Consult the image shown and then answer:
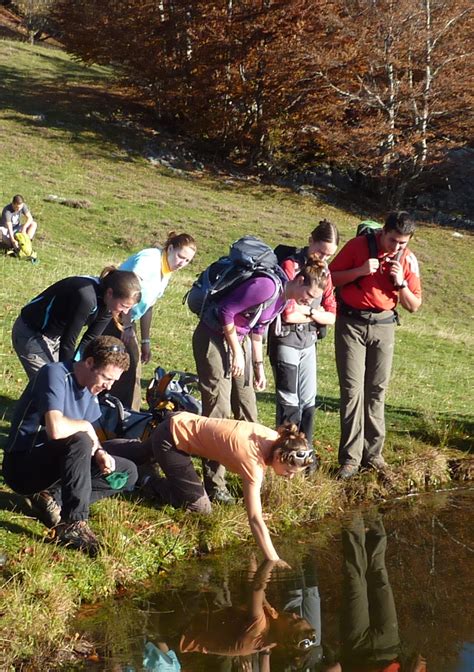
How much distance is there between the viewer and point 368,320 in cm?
805

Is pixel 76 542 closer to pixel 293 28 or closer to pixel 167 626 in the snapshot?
pixel 167 626

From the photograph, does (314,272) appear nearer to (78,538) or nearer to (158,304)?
(78,538)

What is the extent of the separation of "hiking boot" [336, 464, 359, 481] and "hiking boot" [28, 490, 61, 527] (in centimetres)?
280

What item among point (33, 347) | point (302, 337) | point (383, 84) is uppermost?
point (383, 84)

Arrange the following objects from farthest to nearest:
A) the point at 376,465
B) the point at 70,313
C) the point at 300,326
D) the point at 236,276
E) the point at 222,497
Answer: the point at 376,465 < the point at 300,326 < the point at 222,497 < the point at 70,313 < the point at 236,276

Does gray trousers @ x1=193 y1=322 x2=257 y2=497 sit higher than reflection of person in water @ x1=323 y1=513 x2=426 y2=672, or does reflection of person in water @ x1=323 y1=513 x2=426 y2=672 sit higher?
gray trousers @ x1=193 y1=322 x2=257 y2=497

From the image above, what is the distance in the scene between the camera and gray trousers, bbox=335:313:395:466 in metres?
8.09

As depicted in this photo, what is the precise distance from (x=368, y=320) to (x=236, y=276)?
1.76 meters

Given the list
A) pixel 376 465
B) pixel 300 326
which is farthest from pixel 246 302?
pixel 376 465

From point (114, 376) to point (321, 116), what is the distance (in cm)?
3307

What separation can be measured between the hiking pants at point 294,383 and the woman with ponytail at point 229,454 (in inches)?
45.4

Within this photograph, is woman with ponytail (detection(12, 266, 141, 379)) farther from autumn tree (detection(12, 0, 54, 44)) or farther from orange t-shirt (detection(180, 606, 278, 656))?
autumn tree (detection(12, 0, 54, 44))

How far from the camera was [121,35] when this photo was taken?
40594mm

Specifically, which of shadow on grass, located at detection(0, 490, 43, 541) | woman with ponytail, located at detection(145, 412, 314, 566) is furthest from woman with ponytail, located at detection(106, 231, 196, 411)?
shadow on grass, located at detection(0, 490, 43, 541)
